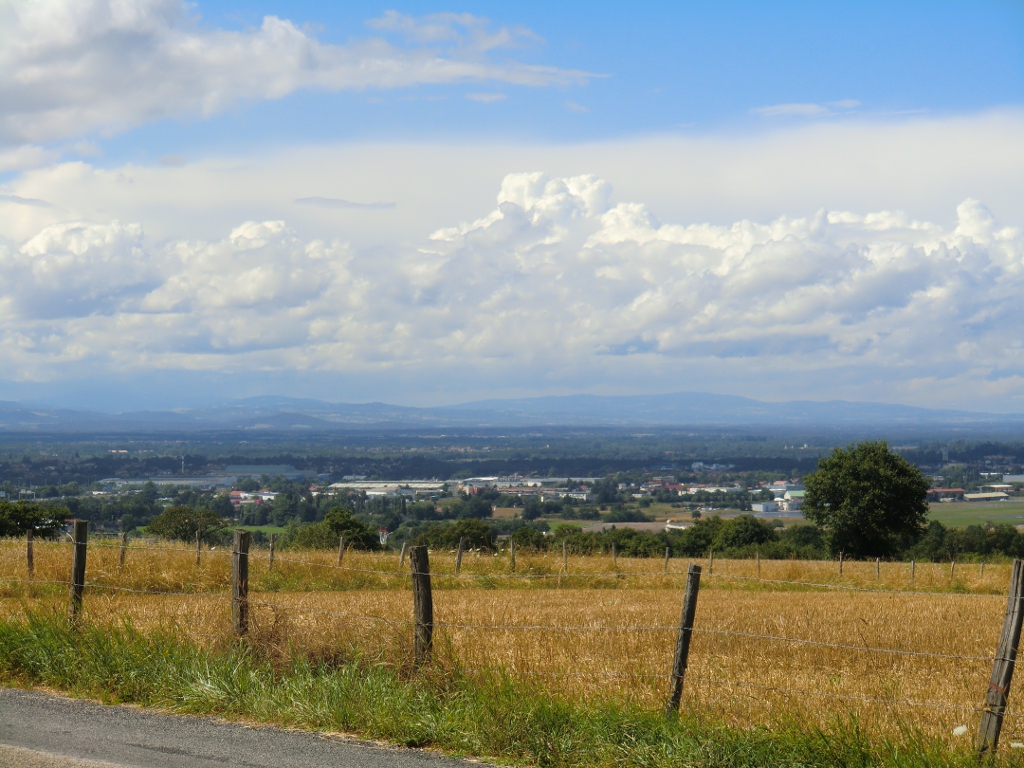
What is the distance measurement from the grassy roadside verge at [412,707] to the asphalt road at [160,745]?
28cm

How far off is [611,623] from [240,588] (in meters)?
9.35

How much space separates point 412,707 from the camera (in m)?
8.45

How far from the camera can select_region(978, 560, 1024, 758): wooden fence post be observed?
283 inches

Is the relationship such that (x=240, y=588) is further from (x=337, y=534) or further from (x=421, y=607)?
(x=337, y=534)

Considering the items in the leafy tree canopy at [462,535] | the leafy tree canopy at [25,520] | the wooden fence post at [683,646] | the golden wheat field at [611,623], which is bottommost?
the leafy tree canopy at [462,535]

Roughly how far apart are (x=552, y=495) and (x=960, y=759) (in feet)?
429

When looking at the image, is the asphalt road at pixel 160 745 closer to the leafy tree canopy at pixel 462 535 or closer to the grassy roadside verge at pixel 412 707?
the grassy roadside verge at pixel 412 707

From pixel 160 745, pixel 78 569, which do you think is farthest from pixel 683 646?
pixel 78 569

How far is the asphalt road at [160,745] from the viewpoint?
299 inches

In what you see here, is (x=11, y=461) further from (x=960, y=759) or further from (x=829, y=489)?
(x=960, y=759)

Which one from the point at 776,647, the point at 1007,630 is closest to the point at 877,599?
the point at 776,647

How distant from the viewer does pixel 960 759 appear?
23.1 ft

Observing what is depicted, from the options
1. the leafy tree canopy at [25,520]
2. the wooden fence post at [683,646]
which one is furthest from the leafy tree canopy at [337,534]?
the wooden fence post at [683,646]

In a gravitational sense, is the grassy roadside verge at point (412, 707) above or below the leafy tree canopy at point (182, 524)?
above
